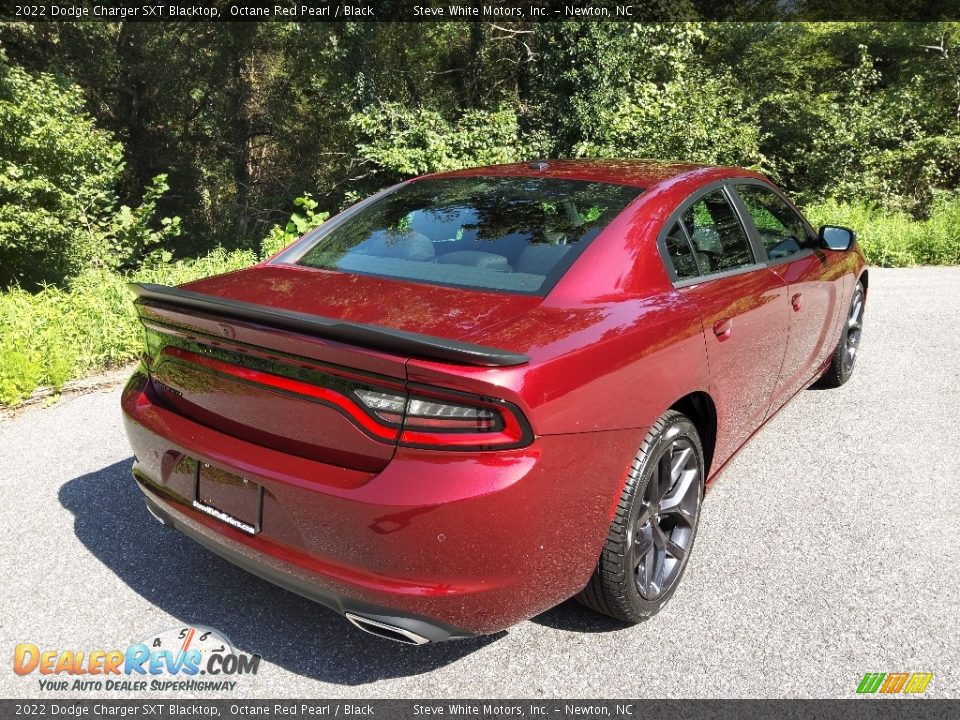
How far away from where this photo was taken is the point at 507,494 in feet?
6.15

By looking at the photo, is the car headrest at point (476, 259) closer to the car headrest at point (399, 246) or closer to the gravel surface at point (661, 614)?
the car headrest at point (399, 246)

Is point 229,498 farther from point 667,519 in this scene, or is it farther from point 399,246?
point 667,519

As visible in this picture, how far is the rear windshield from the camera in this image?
2523 millimetres

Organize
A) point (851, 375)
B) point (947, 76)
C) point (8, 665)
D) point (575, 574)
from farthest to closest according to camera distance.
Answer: point (947, 76) < point (851, 375) < point (8, 665) < point (575, 574)

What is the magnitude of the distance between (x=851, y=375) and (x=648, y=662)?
3859mm

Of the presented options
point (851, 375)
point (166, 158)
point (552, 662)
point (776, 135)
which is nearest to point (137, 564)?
point (552, 662)

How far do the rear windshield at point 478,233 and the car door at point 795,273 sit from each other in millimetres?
1033

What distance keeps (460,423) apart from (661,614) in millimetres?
1259

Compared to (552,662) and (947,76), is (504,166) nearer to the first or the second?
(552,662)

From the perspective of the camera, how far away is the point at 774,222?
383 cm

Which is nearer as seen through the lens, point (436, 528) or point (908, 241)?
point (436, 528)

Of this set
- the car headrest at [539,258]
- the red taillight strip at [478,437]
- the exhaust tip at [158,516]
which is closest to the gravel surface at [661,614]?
the exhaust tip at [158,516]

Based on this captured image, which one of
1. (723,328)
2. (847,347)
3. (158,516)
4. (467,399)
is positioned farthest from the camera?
(847,347)

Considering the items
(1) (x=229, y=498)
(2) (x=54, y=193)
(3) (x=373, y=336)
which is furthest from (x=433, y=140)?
(3) (x=373, y=336)
